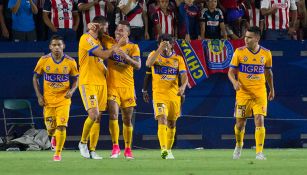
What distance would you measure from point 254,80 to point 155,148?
6.49m

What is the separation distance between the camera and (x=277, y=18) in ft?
77.9

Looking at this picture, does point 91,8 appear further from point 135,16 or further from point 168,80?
point 168,80

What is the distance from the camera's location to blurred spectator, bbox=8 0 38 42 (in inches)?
856

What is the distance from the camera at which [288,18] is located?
23.8 m

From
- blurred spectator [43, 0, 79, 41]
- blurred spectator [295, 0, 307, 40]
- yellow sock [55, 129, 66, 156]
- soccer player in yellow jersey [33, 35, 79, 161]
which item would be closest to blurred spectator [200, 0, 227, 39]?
blurred spectator [295, 0, 307, 40]

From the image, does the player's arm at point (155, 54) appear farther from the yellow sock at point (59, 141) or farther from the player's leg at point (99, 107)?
the yellow sock at point (59, 141)

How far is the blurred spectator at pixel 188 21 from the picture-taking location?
23.1 m

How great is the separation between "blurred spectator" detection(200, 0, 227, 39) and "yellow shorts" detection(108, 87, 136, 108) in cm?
591

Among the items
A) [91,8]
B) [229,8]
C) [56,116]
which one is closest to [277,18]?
[229,8]

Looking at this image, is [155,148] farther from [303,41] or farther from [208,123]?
[303,41]

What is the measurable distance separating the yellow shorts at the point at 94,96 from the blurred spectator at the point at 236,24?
7351 millimetres

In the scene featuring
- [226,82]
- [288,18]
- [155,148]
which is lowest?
[155,148]

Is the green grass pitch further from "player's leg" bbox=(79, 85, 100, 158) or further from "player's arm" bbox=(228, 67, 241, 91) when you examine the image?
"player's arm" bbox=(228, 67, 241, 91)

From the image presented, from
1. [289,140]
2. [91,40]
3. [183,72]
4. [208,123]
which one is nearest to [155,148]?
[208,123]
